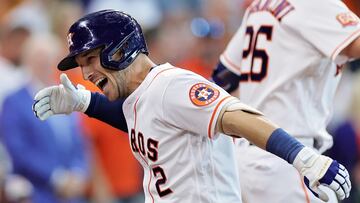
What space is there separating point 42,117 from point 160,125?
75 cm

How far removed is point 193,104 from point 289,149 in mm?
510

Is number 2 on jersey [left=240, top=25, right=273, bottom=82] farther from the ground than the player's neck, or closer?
closer

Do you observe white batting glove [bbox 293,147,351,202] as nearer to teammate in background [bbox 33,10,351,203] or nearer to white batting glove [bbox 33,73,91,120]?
teammate in background [bbox 33,10,351,203]

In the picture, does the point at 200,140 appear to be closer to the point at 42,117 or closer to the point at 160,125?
the point at 160,125

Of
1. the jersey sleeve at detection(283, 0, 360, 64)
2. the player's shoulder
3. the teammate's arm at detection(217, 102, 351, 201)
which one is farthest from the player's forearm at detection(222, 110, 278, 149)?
the jersey sleeve at detection(283, 0, 360, 64)

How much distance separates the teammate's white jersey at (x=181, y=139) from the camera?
508 cm

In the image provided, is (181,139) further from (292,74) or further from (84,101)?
(292,74)

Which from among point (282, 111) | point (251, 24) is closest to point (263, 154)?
A: point (282, 111)

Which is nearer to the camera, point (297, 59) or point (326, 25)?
point (326, 25)

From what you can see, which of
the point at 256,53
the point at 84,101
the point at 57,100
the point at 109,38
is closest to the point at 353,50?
the point at 256,53

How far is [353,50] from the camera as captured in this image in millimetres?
5770

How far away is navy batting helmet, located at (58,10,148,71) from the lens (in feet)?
17.4

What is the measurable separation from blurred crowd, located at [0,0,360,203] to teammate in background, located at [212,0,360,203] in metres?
2.76

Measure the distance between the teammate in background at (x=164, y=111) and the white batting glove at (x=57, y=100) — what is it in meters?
0.11
